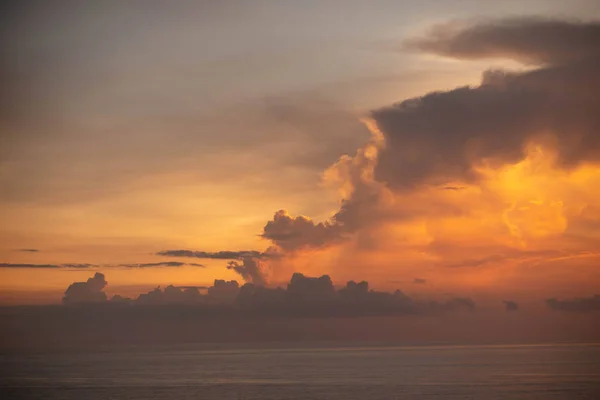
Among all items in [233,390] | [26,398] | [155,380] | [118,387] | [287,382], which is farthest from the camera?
[155,380]

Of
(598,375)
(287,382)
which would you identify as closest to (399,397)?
(287,382)

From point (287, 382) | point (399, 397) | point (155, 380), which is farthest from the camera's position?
point (155, 380)

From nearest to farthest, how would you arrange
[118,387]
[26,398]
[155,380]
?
[26,398]
[118,387]
[155,380]

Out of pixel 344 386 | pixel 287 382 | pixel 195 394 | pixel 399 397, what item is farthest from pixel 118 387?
pixel 399 397

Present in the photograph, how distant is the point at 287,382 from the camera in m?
88.9

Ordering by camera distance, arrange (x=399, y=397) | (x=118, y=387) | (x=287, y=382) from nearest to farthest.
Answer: (x=399, y=397) < (x=118, y=387) < (x=287, y=382)

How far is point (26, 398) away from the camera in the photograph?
6931 centimetres

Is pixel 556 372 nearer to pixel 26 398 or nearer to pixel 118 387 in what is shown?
pixel 118 387

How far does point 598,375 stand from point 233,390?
50.6 m

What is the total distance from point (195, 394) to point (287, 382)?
65.5 ft

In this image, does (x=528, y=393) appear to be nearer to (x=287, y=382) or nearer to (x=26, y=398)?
(x=287, y=382)

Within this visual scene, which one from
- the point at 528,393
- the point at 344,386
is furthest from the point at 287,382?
the point at 528,393

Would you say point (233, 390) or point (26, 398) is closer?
point (26, 398)

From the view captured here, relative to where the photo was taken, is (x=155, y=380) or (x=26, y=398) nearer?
(x=26, y=398)
